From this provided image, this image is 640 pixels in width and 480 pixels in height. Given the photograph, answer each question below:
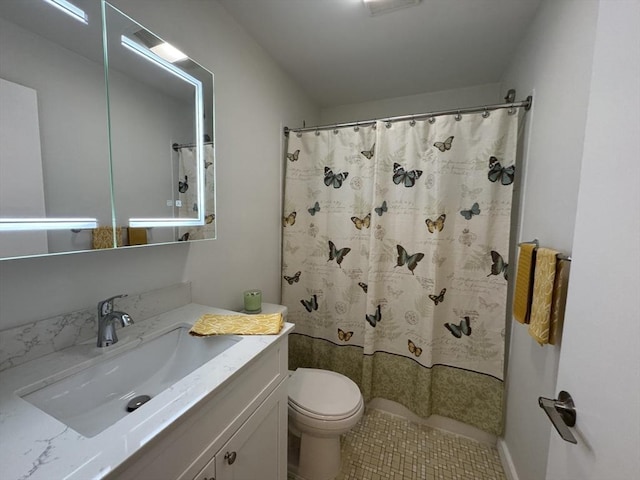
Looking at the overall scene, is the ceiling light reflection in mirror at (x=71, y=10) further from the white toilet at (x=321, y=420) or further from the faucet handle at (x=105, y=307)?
the white toilet at (x=321, y=420)

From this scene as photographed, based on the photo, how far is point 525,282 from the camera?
1.12 m

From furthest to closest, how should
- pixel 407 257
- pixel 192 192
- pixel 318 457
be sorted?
pixel 407 257, pixel 318 457, pixel 192 192

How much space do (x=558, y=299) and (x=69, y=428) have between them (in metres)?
1.47

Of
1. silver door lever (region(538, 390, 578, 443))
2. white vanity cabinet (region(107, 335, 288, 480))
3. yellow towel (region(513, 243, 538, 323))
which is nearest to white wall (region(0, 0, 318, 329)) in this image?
white vanity cabinet (region(107, 335, 288, 480))

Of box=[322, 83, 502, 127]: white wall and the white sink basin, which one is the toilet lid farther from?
box=[322, 83, 502, 127]: white wall

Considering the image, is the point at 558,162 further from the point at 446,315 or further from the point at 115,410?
the point at 115,410

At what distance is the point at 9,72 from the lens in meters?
0.69

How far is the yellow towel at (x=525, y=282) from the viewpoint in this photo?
1096mm

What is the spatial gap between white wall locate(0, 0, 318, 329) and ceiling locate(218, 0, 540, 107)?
0.58 ft

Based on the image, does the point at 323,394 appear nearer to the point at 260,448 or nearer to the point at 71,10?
the point at 260,448

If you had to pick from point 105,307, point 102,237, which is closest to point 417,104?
point 102,237

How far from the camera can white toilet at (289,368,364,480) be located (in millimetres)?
1271

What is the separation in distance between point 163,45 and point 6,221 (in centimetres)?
86

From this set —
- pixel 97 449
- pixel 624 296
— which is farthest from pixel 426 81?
pixel 97 449
